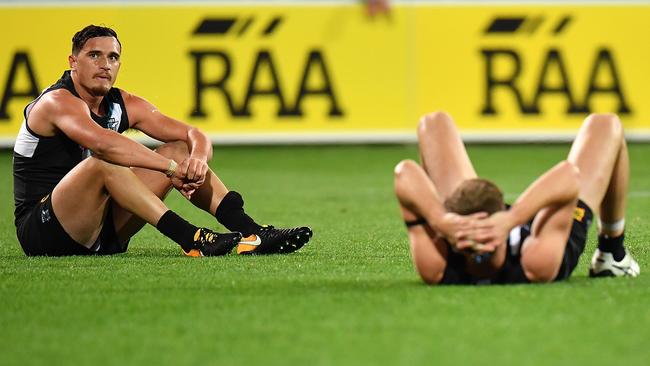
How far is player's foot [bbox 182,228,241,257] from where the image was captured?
7086mm

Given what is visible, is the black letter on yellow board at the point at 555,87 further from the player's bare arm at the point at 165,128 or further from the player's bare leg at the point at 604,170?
the player's bare leg at the point at 604,170

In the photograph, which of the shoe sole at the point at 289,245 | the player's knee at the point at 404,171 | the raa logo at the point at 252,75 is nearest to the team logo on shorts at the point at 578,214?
the player's knee at the point at 404,171

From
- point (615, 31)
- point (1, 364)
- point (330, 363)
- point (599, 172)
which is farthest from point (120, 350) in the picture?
point (615, 31)

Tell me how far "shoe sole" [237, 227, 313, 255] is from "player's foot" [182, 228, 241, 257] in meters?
0.17

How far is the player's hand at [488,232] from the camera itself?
5133 mm

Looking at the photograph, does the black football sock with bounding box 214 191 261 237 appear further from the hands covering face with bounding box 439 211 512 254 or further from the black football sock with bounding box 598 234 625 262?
the hands covering face with bounding box 439 211 512 254

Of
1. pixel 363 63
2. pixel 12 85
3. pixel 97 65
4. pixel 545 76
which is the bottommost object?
pixel 545 76

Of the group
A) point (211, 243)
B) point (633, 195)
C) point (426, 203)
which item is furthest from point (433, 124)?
point (633, 195)

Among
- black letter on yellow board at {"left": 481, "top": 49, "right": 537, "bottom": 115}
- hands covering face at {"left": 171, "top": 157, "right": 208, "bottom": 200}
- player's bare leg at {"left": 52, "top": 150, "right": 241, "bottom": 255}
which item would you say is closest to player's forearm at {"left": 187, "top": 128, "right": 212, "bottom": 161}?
hands covering face at {"left": 171, "top": 157, "right": 208, "bottom": 200}

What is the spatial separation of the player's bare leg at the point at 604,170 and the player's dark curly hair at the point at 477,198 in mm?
628

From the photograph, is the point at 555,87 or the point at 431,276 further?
the point at 555,87

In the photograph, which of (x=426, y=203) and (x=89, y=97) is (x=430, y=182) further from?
(x=89, y=97)

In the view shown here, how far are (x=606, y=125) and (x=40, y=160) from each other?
3.15 metres

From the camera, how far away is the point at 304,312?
5203mm
